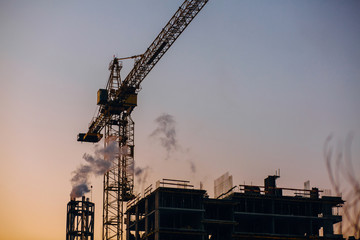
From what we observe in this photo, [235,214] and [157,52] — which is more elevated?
[157,52]

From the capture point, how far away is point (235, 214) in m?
121

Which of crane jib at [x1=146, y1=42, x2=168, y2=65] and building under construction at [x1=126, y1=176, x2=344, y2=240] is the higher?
crane jib at [x1=146, y1=42, x2=168, y2=65]

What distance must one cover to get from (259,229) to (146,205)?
19.5m

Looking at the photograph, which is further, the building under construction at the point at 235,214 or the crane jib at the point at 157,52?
the crane jib at the point at 157,52

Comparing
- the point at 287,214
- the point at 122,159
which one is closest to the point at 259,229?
the point at 287,214

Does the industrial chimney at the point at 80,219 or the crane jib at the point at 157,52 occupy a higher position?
the crane jib at the point at 157,52

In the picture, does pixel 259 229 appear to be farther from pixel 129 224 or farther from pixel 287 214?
pixel 129 224

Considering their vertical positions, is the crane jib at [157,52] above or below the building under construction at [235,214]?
above

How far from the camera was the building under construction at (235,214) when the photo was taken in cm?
11769

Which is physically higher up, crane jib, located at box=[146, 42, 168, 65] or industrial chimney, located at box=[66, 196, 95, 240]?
crane jib, located at box=[146, 42, 168, 65]

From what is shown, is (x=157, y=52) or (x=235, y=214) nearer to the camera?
(x=235, y=214)

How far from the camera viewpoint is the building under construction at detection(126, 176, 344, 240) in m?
118

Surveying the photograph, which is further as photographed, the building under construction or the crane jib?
the crane jib

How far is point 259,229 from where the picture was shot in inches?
4978
